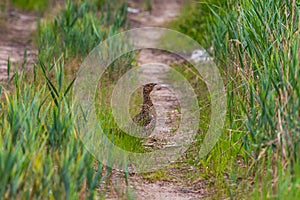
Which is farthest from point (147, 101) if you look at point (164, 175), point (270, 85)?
point (270, 85)

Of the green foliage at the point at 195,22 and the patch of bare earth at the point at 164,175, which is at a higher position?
the green foliage at the point at 195,22

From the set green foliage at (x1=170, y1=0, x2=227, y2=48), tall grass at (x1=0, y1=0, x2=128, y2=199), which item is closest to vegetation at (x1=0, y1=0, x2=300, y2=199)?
tall grass at (x1=0, y1=0, x2=128, y2=199)

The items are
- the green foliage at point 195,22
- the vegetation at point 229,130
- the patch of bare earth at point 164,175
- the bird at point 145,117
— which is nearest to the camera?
the vegetation at point 229,130

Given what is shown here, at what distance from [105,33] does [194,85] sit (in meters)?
0.84

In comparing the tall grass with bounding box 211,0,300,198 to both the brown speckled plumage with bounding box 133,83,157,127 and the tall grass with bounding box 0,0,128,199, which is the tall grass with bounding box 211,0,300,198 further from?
the tall grass with bounding box 0,0,128,199

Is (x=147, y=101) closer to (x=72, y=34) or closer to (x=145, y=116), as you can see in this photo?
(x=145, y=116)

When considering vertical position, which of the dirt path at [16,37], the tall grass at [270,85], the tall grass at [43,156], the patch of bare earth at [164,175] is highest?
the tall grass at [270,85]

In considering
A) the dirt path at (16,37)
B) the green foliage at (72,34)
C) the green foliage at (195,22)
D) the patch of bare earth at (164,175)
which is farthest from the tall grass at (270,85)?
the dirt path at (16,37)

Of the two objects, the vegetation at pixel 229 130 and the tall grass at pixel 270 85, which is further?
the tall grass at pixel 270 85

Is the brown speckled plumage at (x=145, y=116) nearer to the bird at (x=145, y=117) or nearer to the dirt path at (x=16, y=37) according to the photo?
the bird at (x=145, y=117)

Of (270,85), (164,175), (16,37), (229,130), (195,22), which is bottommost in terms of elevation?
(16,37)

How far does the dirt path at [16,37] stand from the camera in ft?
19.9

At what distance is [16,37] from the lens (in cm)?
710

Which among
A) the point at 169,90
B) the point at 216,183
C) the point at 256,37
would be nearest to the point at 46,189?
the point at 216,183
